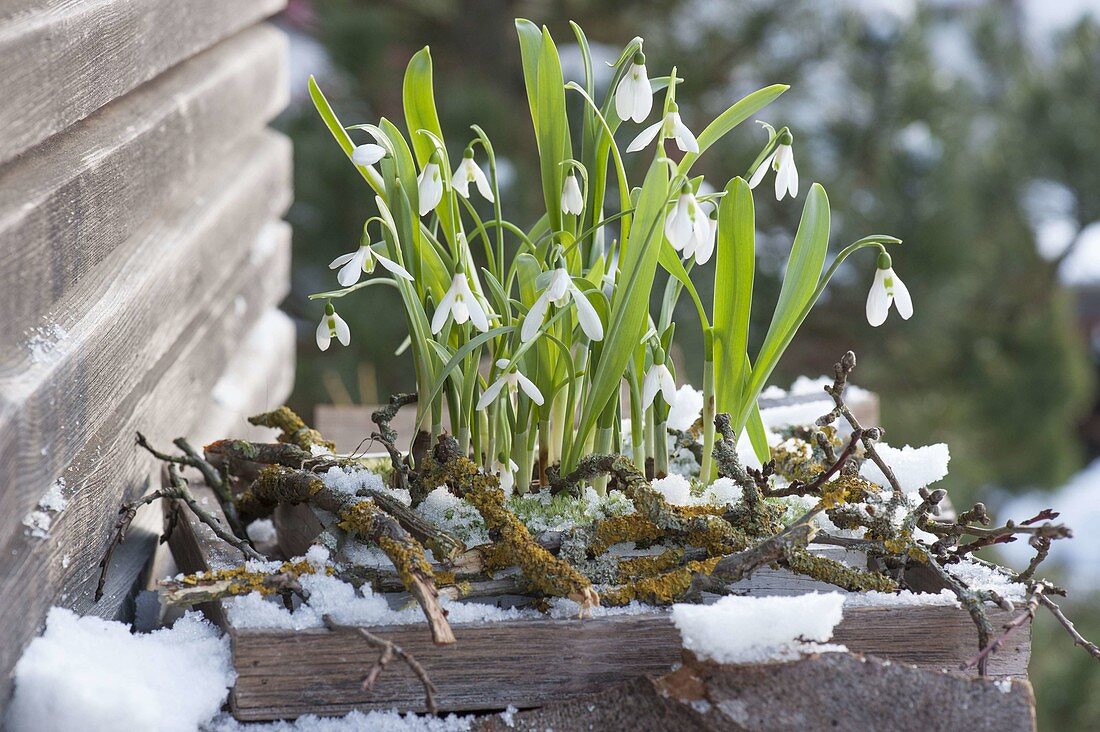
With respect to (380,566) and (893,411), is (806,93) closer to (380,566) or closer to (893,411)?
(893,411)

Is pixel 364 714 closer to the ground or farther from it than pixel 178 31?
closer to the ground

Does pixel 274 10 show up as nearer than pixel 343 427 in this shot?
No

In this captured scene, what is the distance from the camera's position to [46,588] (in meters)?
0.69

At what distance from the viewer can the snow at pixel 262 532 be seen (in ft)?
3.34

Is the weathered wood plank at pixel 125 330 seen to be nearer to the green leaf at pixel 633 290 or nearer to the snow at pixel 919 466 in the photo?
the green leaf at pixel 633 290

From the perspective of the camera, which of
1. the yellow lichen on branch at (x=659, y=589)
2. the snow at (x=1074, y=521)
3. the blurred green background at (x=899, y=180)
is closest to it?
the yellow lichen on branch at (x=659, y=589)

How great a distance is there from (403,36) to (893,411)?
1.90m

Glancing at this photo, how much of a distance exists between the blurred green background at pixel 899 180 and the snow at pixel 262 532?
1.40 meters

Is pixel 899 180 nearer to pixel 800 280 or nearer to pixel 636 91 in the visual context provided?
pixel 800 280

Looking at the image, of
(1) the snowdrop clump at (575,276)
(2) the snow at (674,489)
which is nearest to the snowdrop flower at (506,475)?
(1) the snowdrop clump at (575,276)

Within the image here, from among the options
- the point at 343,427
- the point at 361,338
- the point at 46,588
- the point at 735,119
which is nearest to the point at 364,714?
the point at 46,588

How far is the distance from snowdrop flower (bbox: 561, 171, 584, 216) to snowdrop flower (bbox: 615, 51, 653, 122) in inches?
3.2

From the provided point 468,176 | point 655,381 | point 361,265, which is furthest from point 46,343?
point 655,381

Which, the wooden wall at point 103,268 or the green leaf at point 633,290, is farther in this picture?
the green leaf at point 633,290
